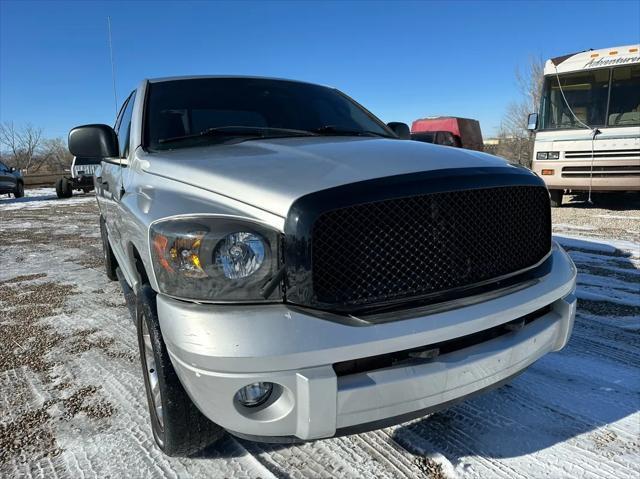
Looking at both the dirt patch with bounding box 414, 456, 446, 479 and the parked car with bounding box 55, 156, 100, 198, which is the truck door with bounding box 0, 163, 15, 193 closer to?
the parked car with bounding box 55, 156, 100, 198

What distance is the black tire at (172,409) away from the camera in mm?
1617

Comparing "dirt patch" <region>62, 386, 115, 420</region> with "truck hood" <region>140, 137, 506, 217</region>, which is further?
"dirt patch" <region>62, 386, 115, 420</region>

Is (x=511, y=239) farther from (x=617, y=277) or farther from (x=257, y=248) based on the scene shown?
(x=617, y=277)

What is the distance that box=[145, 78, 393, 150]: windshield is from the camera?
100 inches

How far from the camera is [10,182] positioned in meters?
17.2

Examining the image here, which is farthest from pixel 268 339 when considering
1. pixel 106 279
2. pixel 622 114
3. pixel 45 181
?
pixel 45 181

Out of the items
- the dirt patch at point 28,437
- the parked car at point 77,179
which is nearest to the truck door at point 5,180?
the parked car at point 77,179

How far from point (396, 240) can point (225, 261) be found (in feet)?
1.91

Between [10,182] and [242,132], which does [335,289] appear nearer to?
[242,132]

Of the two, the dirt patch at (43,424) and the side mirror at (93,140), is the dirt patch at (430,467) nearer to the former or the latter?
the dirt patch at (43,424)

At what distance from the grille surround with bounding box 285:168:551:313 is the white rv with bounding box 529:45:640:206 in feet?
26.8

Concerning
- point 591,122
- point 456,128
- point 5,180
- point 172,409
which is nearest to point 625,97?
point 591,122

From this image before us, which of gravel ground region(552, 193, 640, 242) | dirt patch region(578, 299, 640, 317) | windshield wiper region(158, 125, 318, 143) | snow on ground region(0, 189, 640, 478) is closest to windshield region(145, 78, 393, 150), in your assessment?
windshield wiper region(158, 125, 318, 143)

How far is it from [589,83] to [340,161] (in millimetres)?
9306
